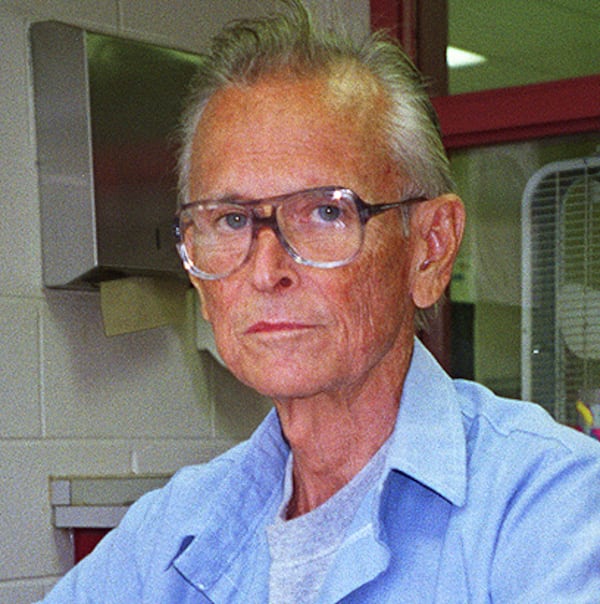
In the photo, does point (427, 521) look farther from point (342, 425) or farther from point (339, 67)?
point (339, 67)

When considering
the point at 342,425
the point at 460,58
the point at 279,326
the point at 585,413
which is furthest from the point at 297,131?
the point at 460,58

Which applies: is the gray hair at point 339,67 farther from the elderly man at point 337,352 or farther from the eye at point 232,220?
the eye at point 232,220

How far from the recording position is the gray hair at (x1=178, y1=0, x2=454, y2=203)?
1310mm

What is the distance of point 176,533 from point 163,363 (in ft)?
4.31

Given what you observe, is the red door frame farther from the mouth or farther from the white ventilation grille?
the mouth

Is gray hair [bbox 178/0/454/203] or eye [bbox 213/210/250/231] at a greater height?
gray hair [bbox 178/0/454/203]

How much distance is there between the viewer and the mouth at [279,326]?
48.6 inches

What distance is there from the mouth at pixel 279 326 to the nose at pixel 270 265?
3 centimetres

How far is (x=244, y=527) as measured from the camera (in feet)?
4.48

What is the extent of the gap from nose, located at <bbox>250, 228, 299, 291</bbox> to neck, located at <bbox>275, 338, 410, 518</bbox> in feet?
0.44

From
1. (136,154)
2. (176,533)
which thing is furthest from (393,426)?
(136,154)

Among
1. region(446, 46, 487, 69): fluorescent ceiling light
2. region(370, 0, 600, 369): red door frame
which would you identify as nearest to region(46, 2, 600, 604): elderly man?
region(370, 0, 600, 369): red door frame

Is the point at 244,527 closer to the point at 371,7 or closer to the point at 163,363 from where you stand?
the point at 163,363

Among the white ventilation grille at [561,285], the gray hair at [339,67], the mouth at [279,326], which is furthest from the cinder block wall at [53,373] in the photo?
the mouth at [279,326]
